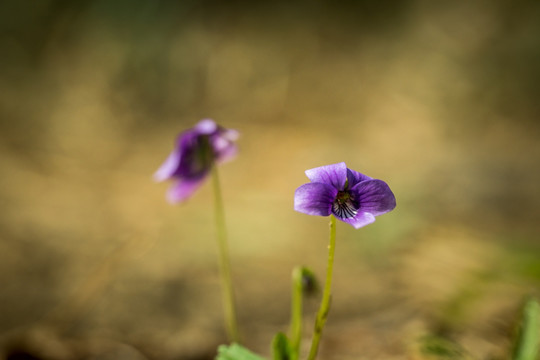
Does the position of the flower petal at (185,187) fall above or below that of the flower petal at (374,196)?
above

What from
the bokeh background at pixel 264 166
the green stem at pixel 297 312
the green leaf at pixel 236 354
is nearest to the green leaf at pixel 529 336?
the bokeh background at pixel 264 166

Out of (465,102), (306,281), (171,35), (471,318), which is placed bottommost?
(306,281)

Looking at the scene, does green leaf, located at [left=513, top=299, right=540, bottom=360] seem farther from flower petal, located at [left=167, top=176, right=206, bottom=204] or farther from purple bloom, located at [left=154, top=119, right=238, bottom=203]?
flower petal, located at [left=167, top=176, right=206, bottom=204]

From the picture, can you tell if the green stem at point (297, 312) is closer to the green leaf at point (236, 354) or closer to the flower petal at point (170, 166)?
the green leaf at point (236, 354)

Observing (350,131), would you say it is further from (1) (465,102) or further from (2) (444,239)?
(2) (444,239)

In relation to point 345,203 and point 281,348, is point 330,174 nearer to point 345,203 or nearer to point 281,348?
point 345,203

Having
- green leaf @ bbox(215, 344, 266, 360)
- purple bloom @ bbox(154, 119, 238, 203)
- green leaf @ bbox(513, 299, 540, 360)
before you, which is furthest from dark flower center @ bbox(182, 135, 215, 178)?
green leaf @ bbox(513, 299, 540, 360)

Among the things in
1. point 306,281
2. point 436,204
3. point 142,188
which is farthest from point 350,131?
point 306,281
